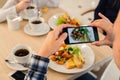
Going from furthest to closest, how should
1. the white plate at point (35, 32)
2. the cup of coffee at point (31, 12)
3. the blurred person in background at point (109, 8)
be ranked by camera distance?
the blurred person in background at point (109, 8)
the cup of coffee at point (31, 12)
the white plate at point (35, 32)

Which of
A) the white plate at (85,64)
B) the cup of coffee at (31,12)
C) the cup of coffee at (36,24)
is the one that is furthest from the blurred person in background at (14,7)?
the white plate at (85,64)

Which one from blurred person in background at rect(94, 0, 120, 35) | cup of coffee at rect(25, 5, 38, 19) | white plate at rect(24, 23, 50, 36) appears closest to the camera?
white plate at rect(24, 23, 50, 36)

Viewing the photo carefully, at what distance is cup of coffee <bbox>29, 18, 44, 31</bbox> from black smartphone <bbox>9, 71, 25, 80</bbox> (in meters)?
0.34

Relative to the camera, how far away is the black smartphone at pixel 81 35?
Answer: 107cm

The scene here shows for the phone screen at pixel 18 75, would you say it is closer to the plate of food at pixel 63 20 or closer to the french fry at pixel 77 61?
the french fry at pixel 77 61

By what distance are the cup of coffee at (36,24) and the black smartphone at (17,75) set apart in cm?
34

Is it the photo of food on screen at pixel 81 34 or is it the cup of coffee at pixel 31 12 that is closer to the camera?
the photo of food on screen at pixel 81 34

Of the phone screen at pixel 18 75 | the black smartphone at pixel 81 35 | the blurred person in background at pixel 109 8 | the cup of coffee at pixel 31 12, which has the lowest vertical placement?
the phone screen at pixel 18 75

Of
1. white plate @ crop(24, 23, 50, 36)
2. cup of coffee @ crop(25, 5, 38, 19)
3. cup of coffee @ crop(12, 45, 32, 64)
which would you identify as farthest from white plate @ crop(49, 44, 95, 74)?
cup of coffee @ crop(25, 5, 38, 19)

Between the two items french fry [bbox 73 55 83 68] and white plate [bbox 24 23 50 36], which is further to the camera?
white plate [bbox 24 23 50 36]

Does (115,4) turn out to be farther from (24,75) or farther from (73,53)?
(24,75)

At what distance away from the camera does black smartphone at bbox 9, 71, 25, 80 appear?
107 cm

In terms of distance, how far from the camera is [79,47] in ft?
4.13

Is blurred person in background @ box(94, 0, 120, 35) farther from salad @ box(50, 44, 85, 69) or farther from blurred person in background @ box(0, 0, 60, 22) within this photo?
salad @ box(50, 44, 85, 69)
